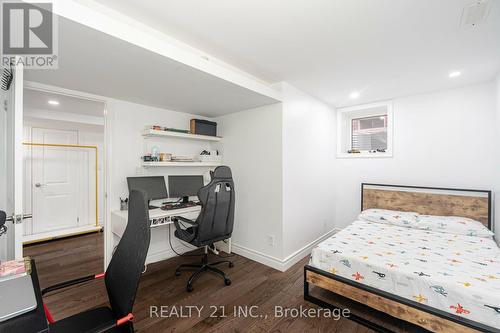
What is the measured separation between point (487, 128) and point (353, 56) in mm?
2213

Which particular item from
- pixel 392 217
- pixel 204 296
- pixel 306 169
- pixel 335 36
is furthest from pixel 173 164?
pixel 392 217

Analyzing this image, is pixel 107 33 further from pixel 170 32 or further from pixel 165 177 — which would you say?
pixel 165 177

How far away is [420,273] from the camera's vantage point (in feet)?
5.59

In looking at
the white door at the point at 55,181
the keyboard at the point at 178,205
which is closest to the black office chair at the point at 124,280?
the keyboard at the point at 178,205

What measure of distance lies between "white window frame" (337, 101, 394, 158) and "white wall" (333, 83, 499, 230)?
0.08 m

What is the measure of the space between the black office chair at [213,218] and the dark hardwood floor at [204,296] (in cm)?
16

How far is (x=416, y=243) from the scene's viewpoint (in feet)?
7.56

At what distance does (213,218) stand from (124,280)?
1410 mm

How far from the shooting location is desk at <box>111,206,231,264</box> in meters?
2.51

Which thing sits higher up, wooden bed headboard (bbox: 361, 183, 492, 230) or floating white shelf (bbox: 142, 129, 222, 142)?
floating white shelf (bbox: 142, 129, 222, 142)

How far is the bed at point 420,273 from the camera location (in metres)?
1.48

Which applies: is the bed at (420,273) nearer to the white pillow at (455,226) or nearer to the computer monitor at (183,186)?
the white pillow at (455,226)

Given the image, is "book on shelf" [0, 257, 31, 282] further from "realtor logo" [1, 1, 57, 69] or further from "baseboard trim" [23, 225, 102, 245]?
"baseboard trim" [23, 225, 102, 245]

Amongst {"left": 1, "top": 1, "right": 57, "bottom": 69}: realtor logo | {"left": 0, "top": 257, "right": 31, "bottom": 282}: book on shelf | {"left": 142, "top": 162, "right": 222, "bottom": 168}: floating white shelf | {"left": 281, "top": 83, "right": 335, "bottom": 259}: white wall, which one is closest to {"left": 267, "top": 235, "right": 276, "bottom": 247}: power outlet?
{"left": 281, "top": 83, "right": 335, "bottom": 259}: white wall
